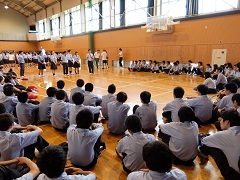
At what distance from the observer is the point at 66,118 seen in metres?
3.89

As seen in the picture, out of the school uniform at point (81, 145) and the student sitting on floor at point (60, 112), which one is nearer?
the school uniform at point (81, 145)

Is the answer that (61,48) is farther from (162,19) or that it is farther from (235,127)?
(235,127)

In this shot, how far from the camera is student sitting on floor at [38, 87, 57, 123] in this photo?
411 cm

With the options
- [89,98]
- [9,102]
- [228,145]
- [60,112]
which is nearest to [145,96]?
[89,98]

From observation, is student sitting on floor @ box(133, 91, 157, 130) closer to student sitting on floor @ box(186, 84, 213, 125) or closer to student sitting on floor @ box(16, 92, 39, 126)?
student sitting on floor @ box(186, 84, 213, 125)

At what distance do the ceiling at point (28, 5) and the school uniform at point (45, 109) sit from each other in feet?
70.6

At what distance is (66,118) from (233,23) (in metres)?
9.86

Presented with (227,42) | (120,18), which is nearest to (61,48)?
(120,18)

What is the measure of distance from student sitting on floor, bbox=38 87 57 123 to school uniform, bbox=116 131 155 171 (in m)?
2.29

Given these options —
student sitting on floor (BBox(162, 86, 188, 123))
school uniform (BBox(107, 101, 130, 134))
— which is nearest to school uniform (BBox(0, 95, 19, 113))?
school uniform (BBox(107, 101, 130, 134))

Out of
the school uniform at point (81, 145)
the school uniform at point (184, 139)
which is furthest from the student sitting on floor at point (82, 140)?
the school uniform at point (184, 139)

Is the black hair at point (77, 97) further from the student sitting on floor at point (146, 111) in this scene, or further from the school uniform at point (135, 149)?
the school uniform at point (135, 149)

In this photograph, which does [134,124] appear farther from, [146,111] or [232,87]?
[232,87]

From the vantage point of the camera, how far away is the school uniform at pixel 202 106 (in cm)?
389
